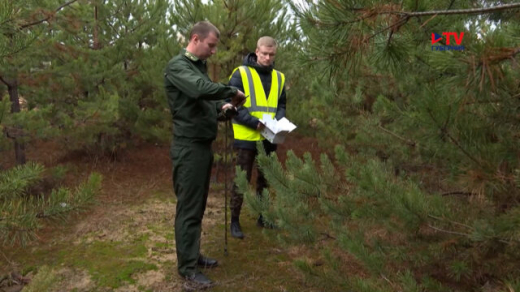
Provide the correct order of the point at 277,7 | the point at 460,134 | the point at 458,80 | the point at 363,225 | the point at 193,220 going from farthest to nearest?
1. the point at 277,7
2. the point at 193,220
3. the point at 363,225
4. the point at 460,134
5. the point at 458,80

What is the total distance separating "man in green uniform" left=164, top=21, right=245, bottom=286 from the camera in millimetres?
2703

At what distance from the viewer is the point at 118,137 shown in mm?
7484

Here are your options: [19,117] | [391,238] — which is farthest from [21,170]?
[391,238]

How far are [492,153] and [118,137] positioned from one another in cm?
709

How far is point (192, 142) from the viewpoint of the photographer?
108 inches

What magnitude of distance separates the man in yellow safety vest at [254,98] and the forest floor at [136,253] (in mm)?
578

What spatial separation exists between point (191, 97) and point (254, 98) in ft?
3.76

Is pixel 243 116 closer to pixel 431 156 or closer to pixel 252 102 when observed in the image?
pixel 252 102

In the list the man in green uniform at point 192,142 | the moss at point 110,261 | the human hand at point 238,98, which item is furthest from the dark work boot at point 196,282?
the human hand at point 238,98

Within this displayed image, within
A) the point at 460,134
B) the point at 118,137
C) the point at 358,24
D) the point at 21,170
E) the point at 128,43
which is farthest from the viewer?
the point at 118,137

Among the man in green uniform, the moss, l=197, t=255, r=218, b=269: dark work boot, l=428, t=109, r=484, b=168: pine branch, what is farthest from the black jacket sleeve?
l=428, t=109, r=484, b=168: pine branch

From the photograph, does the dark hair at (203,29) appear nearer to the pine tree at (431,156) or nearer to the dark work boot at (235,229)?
the pine tree at (431,156)

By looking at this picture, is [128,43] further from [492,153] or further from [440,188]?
[492,153]

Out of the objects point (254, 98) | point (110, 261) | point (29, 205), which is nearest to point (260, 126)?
point (254, 98)
